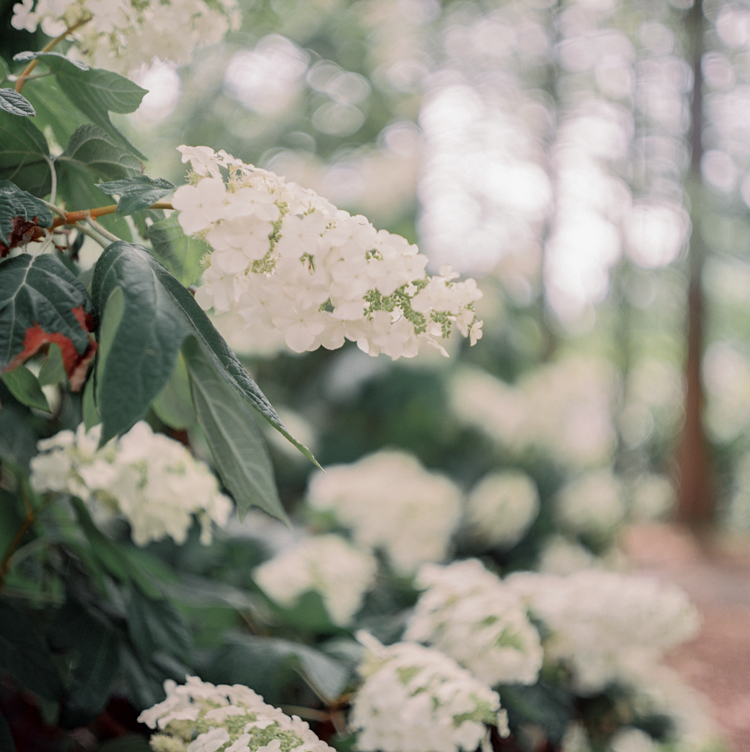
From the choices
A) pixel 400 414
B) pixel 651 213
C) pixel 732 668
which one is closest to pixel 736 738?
pixel 732 668

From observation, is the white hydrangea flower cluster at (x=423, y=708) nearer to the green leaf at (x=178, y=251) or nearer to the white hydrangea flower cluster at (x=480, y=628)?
the white hydrangea flower cluster at (x=480, y=628)

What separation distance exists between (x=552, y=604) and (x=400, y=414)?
6.86 feet

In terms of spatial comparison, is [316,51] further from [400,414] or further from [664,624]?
[664,624]

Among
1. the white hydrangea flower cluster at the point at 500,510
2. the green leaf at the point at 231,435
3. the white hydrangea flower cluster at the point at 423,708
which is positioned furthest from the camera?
the white hydrangea flower cluster at the point at 500,510

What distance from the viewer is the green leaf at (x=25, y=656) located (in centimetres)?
82

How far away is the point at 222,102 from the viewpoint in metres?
5.05

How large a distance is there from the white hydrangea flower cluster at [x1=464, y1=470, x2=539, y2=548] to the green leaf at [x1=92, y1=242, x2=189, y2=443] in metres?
2.17

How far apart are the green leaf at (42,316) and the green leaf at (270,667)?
0.64 m

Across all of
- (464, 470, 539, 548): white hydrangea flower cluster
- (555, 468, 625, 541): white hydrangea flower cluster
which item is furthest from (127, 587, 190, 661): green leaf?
(555, 468, 625, 541): white hydrangea flower cluster

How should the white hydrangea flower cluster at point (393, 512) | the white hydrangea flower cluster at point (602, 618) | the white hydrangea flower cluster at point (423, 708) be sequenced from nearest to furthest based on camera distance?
1. the white hydrangea flower cluster at point (423, 708)
2. the white hydrangea flower cluster at point (602, 618)
3. the white hydrangea flower cluster at point (393, 512)

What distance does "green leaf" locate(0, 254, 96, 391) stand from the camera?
0.44 metres

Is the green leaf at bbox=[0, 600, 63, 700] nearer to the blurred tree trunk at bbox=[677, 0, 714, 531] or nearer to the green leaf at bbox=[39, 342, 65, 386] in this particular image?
the green leaf at bbox=[39, 342, 65, 386]

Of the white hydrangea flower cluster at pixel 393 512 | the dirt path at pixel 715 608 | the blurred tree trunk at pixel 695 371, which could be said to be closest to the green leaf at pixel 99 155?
the white hydrangea flower cluster at pixel 393 512

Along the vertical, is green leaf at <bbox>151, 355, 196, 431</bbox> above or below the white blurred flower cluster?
above
